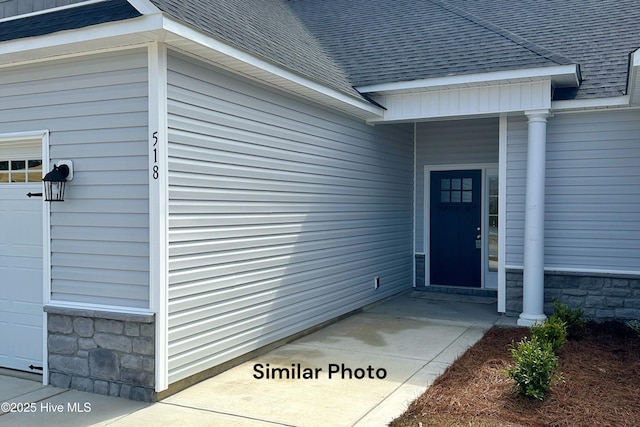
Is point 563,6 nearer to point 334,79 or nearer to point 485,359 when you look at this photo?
point 334,79

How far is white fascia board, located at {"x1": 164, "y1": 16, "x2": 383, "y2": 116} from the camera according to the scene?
14.4 ft

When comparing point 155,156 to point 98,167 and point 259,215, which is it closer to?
point 98,167

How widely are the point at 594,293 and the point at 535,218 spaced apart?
1291mm

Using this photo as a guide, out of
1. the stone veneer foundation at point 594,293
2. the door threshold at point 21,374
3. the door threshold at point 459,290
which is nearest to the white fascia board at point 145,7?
the door threshold at point 21,374

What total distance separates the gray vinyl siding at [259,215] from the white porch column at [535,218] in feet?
7.47

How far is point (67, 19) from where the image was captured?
492 cm

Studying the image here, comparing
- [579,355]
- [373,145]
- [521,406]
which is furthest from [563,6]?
[521,406]

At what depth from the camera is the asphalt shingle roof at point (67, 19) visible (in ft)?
14.9

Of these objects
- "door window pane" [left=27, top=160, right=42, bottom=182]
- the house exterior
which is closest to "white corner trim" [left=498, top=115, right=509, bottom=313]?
the house exterior

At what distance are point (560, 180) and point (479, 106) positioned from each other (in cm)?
145

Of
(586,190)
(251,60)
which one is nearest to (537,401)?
(251,60)

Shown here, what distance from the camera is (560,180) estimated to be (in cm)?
766

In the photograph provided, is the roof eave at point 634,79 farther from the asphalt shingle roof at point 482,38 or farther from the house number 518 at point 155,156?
the house number 518 at point 155,156

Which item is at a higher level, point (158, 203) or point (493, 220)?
point (158, 203)
